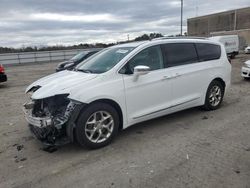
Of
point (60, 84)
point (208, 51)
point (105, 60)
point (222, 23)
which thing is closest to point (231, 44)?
point (208, 51)

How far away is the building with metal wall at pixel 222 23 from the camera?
63281mm

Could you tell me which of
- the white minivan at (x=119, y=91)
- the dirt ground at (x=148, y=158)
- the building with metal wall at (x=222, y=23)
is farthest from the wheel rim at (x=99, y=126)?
the building with metal wall at (x=222, y=23)

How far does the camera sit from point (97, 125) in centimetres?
442

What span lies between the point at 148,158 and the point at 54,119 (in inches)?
61.3

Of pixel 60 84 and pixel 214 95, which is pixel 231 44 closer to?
pixel 214 95

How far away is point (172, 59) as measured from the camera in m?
5.50

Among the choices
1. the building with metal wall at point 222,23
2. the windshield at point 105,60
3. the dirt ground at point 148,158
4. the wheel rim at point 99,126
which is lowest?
the dirt ground at point 148,158

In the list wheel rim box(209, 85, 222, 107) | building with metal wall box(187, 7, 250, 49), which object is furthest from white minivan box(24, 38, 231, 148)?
building with metal wall box(187, 7, 250, 49)

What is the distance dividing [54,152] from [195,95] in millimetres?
3202

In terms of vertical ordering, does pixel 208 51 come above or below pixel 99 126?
above

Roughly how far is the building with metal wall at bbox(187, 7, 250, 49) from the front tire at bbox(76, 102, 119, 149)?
55.5 meters

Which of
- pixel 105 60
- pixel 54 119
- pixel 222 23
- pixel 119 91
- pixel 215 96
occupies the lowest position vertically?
pixel 215 96

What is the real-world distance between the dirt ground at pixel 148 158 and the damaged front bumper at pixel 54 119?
0.89ft

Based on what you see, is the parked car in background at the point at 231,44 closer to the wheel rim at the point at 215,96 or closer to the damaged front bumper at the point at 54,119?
the wheel rim at the point at 215,96
